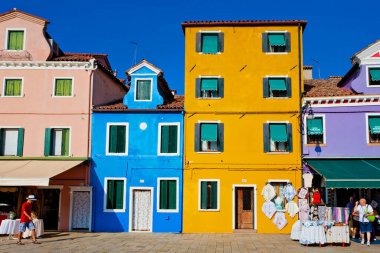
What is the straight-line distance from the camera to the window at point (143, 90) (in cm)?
2498

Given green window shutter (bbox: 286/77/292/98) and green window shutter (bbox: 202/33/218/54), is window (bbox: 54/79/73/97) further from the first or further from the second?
green window shutter (bbox: 286/77/292/98)

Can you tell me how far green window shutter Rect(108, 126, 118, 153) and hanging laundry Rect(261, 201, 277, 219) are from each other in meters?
8.57

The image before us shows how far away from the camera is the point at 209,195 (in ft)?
78.0

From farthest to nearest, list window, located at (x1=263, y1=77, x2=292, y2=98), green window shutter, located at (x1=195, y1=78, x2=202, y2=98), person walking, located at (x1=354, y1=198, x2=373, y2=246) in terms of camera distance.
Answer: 1. green window shutter, located at (x1=195, y1=78, x2=202, y2=98)
2. window, located at (x1=263, y1=77, x2=292, y2=98)
3. person walking, located at (x1=354, y1=198, x2=373, y2=246)

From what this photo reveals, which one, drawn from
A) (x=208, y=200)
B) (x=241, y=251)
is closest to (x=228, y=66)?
(x=208, y=200)

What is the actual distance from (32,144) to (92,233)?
5958mm

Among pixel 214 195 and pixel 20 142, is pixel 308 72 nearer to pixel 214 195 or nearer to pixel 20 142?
pixel 214 195

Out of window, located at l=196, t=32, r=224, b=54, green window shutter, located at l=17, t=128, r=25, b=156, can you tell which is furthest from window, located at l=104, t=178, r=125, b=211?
window, located at l=196, t=32, r=224, b=54

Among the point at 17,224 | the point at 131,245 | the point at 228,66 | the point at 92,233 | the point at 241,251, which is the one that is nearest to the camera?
the point at 241,251

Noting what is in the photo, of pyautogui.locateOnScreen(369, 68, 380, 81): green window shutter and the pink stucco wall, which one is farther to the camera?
the pink stucco wall

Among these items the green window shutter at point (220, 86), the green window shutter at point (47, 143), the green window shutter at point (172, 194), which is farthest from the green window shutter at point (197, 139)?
the green window shutter at point (47, 143)

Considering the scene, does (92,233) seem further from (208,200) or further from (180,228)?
(208,200)

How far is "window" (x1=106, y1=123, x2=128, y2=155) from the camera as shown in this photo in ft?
80.6

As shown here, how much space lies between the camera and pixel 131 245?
18469 mm
